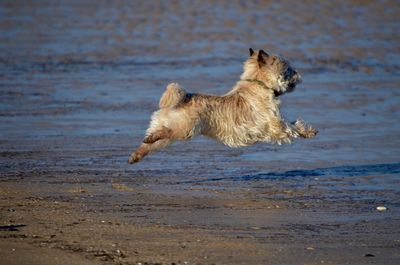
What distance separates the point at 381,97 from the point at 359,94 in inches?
17.7

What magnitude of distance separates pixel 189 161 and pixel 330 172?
60.9 inches

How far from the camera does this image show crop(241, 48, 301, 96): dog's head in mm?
9625

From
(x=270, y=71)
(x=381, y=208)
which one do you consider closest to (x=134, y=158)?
(x=270, y=71)

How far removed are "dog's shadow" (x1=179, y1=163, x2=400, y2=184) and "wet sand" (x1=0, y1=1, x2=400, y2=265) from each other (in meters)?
0.01

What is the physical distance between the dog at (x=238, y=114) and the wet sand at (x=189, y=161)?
0.49m

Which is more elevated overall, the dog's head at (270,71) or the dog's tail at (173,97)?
the dog's head at (270,71)

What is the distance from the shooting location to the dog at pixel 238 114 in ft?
30.4

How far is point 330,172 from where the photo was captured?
10344 millimetres

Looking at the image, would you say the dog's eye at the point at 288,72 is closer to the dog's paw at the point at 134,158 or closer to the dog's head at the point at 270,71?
the dog's head at the point at 270,71

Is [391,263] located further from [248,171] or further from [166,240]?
[248,171]

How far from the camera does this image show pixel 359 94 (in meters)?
15.1

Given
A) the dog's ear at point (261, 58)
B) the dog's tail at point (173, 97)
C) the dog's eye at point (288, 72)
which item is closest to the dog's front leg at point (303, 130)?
the dog's eye at point (288, 72)

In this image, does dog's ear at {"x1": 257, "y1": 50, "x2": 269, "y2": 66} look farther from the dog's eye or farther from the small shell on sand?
the small shell on sand

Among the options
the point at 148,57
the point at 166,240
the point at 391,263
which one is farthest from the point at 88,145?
the point at 148,57
